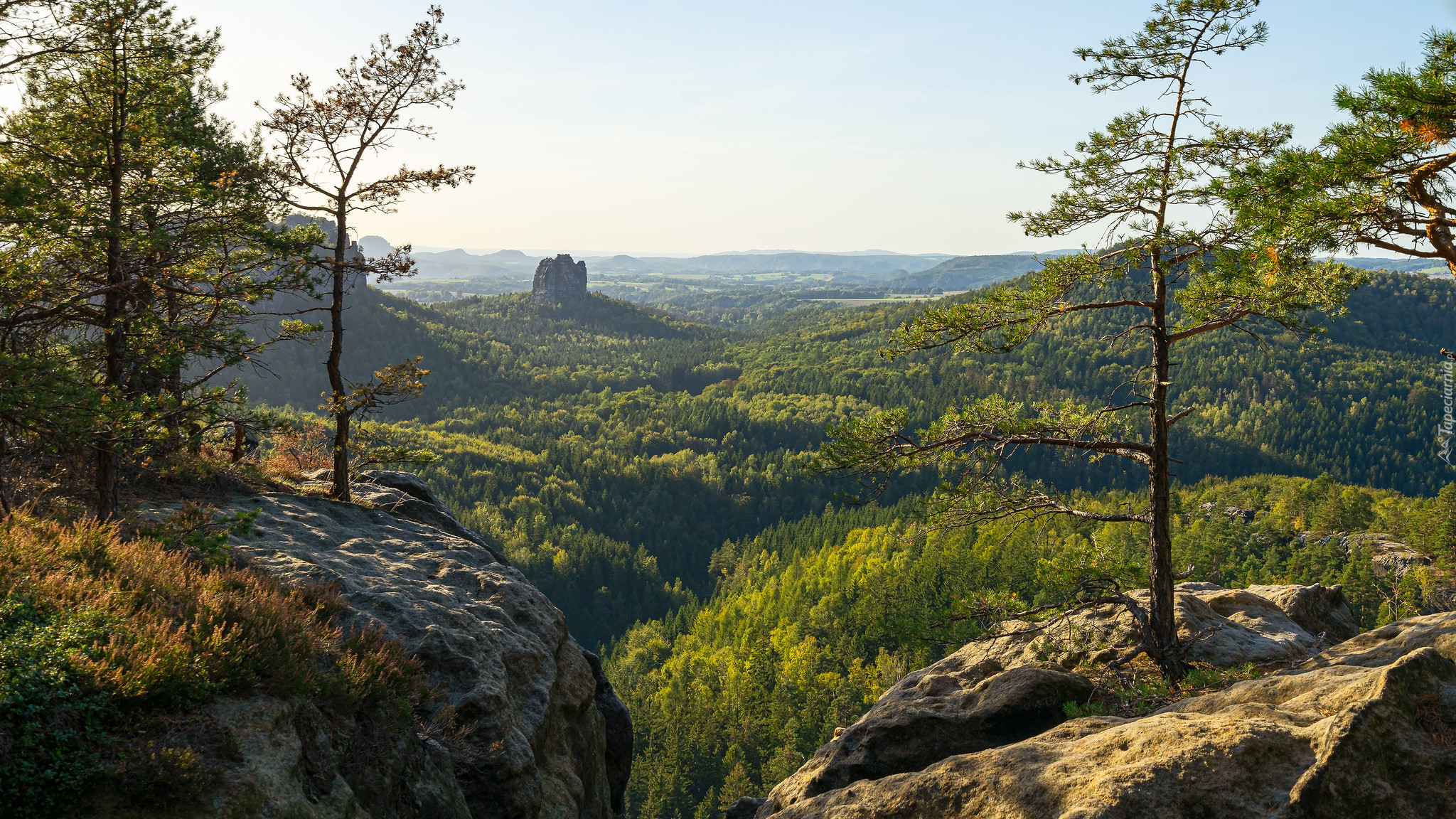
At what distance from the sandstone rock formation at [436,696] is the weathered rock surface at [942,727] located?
4.50m

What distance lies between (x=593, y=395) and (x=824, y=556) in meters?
108

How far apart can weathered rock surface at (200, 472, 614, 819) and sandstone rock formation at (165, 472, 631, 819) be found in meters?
0.03

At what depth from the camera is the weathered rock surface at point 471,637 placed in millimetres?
11148

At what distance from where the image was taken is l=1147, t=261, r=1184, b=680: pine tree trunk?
11.8 meters

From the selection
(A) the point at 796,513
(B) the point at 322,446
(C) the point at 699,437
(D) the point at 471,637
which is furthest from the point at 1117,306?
(C) the point at 699,437

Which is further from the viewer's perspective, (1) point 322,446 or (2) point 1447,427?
(2) point 1447,427

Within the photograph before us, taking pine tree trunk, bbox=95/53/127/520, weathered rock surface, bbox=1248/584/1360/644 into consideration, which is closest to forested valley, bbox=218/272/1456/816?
weathered rock surface, bbox=1248/584/1360/644

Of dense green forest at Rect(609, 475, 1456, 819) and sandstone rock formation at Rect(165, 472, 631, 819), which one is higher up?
sandstone rock formation at Rect(165, 472, 631, 819)

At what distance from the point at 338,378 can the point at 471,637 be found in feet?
24.5

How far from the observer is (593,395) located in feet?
619

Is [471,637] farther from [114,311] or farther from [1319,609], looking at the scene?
[1319,609]

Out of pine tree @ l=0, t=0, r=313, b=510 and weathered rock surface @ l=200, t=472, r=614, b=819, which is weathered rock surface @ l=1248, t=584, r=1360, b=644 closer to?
weathered rock surface @ l=200, t=472, r=614, b=819

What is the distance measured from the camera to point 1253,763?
6.54 m

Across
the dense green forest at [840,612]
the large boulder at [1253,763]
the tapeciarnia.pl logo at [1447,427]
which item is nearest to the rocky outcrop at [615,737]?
the large boulder at [1253,763]
